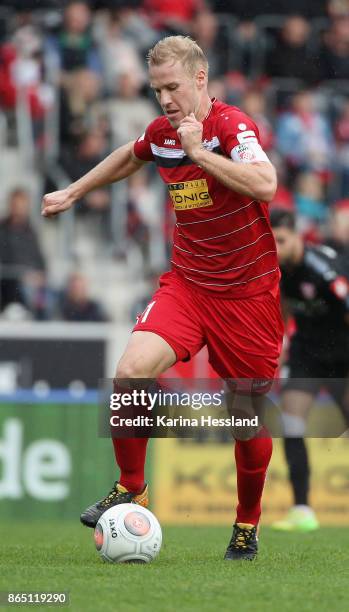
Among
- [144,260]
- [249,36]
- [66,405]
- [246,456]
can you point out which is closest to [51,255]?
[144,260]

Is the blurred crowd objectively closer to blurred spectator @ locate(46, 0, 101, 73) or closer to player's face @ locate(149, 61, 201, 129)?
blurred spectator @ locate(46, 0, 101, 73)

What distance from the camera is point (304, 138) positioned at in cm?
1536

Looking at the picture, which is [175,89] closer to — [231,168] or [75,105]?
Answer: [231,168]

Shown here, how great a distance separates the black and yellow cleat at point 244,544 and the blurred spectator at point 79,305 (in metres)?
6.46

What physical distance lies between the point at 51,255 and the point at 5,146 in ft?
4.87

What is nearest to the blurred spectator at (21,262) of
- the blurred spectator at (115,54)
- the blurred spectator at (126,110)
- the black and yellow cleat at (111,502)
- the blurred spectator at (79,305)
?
the blurred spectator at (79,305)

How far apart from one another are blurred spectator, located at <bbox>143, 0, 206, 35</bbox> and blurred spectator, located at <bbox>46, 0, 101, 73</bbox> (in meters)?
1.21

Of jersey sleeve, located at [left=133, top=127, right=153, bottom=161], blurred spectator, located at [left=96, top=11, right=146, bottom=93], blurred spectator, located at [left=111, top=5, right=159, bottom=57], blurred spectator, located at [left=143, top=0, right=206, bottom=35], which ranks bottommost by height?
jersey sleeve, located at [left=133, top=127, right=153, bottom=161]

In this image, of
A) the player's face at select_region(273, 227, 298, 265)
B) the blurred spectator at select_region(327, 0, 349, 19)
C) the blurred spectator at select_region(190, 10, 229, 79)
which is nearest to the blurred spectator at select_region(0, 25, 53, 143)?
the blurred spectator at select_region(190, 10, 229, 79)

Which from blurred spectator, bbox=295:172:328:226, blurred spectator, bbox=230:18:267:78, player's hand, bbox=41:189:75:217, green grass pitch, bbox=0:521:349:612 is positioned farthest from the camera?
blurred spectator, bbox=230:18:267:78

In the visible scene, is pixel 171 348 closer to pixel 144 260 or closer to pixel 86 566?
pixel 86 566

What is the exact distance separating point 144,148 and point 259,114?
8.64 metres

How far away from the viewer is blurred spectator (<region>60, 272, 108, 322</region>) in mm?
12672

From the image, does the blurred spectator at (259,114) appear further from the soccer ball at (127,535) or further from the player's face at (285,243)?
the soccer ball at (127,535)
